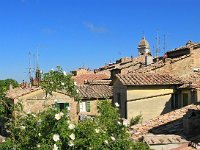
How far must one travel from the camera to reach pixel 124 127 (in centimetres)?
795

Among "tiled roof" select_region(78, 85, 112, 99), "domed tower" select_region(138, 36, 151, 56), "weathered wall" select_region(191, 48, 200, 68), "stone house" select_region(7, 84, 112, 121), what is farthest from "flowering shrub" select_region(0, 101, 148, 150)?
"domed tower" select_region(138, 36, 151, 56)

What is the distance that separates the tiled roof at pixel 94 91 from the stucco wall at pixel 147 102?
968 centimetres

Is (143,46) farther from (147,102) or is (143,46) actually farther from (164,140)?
(164,140)

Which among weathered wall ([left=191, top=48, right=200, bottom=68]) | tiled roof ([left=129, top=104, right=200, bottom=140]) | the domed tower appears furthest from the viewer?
the domed tower

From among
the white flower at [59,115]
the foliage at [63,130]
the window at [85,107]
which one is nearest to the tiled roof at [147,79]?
the window at [85,107]

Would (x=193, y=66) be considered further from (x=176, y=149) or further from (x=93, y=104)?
(x=176, y=149)

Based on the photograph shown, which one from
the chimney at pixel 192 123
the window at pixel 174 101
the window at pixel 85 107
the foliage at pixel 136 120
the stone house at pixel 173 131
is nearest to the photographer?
the stone house at pixel 173 131

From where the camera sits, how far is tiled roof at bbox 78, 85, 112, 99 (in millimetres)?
32281

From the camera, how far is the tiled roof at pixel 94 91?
32.3 meters

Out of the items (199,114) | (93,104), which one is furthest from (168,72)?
→ (199,114)

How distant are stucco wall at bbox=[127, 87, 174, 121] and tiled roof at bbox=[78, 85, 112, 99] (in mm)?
9676

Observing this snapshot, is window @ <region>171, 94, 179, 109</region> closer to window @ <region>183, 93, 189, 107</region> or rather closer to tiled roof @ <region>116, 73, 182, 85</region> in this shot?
tiled roof @ <region>116, 73, 182, 85</region>

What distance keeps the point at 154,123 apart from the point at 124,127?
8.47 m

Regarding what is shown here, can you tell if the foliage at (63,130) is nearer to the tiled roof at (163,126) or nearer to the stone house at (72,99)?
the tiled roof at (163,126)
